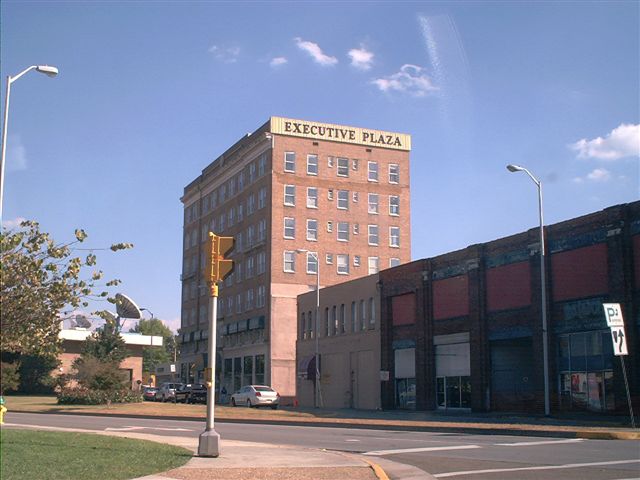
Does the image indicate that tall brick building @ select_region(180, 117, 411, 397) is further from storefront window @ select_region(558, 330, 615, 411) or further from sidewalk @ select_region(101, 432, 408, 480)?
sidewalk @ select_region(101, 432, 408, 480)

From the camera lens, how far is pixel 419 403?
48.3 metres

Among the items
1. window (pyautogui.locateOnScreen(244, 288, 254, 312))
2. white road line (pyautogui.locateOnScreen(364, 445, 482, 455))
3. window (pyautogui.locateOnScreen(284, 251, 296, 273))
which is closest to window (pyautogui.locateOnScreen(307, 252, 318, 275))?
window (pyautogui.locateOnScreen(284, 251, 296, 273))

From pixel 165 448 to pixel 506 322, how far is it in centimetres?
2869

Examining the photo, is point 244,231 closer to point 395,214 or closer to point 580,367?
point 395,214

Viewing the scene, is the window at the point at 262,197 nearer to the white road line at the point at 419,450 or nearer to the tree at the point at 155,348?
the white road line at the point at 419,450

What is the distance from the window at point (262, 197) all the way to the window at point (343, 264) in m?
8.64

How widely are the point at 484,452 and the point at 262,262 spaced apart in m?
56.7

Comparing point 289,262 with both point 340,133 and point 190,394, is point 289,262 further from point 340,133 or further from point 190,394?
point 190,394

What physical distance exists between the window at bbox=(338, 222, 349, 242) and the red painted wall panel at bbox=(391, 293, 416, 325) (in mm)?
23964

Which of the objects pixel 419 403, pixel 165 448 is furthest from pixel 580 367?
pixel 165 448

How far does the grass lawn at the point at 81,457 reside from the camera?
1198 cm

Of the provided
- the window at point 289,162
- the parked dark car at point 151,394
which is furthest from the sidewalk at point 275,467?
the window at point 289,162

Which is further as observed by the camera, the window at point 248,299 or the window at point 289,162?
the window at point 248,299

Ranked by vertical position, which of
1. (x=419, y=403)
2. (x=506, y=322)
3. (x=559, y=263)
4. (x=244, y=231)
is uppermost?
(x=244, y=231)
